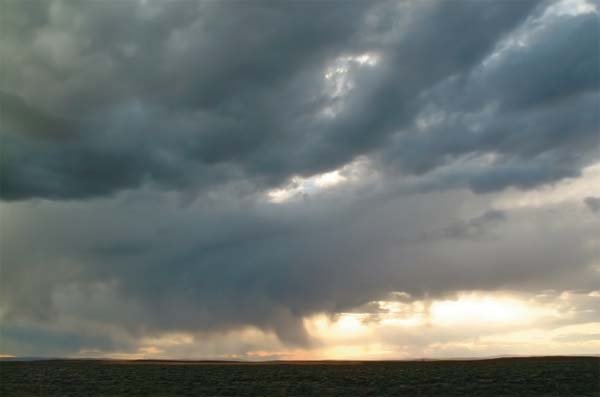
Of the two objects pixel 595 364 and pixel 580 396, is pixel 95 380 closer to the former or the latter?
pixel 580 396

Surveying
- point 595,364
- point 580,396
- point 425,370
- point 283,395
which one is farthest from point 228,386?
point 595,364

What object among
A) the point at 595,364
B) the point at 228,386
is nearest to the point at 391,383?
the point at 228,386

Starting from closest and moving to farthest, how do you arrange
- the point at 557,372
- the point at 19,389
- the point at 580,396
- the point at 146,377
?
1. the point at 580,396
2. the point at 19,389
3. the point at 557,372
4. the point at 146,377

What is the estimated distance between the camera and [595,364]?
240 ft

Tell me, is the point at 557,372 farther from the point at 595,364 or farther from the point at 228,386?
the point at 228,386

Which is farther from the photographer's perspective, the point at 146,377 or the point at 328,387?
the point at 146,377

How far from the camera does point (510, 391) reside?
53.7 meters

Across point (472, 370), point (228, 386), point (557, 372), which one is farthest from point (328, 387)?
point (557, 372)

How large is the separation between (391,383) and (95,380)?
33907mm

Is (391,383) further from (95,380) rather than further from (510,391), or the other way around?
(95,380)

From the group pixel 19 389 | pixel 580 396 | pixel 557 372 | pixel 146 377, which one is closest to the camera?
pixel 580 396

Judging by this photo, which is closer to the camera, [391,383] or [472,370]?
[391,383]

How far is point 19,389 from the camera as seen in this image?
5688 centimetres

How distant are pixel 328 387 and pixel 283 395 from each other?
6497mm
